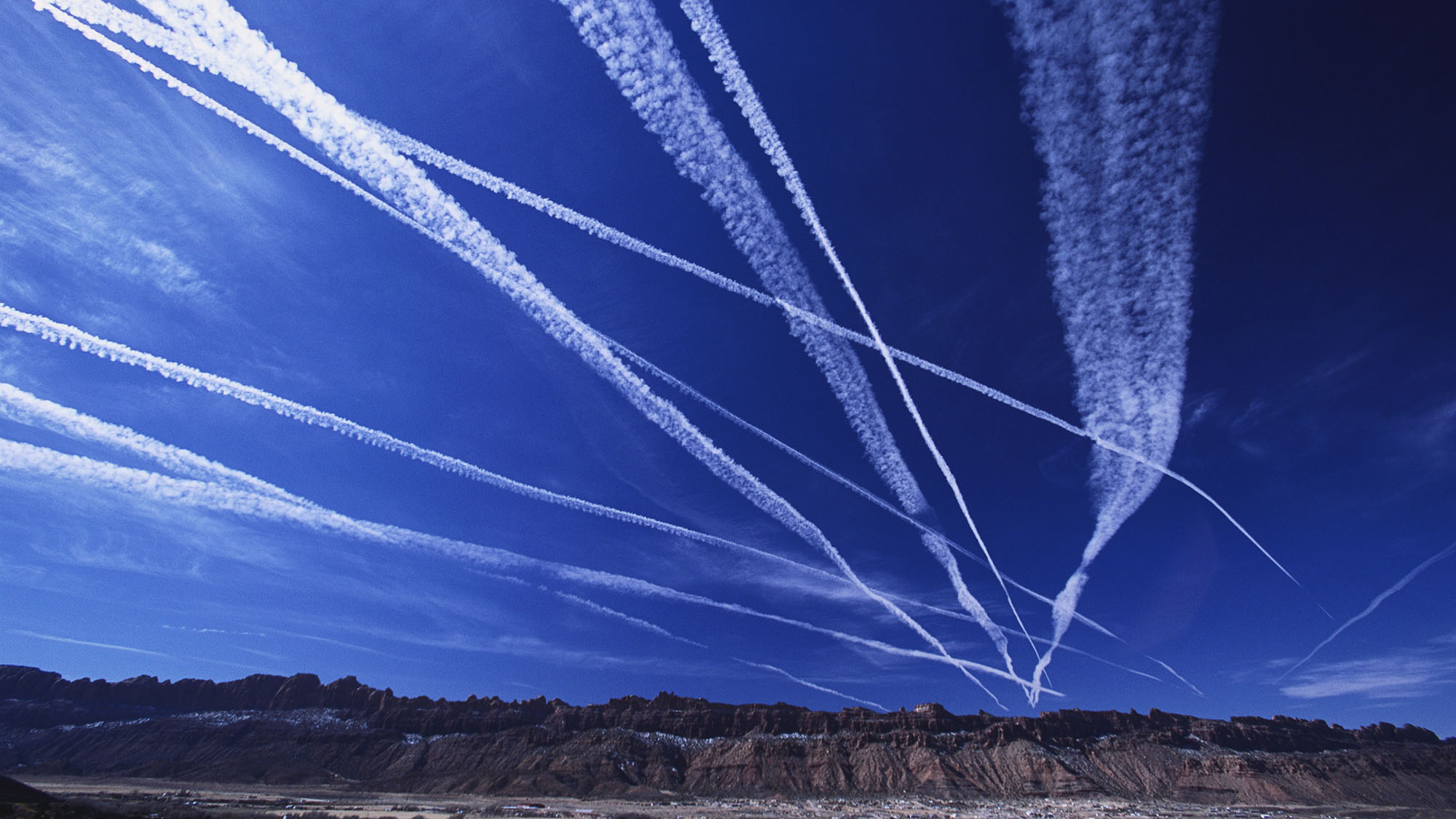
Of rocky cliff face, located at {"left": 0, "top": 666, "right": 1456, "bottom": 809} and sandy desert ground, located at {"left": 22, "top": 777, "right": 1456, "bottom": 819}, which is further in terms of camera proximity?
rocky cliff face, located at {"left": 0, "top": 666, "right": 1456, "bottom": 809}

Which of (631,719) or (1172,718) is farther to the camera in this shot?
(1172,718)

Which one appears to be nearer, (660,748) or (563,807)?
(563,807)

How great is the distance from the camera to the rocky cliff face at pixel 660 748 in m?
124

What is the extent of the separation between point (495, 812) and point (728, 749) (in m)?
77.0

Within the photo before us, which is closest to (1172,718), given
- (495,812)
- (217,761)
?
(495,812)

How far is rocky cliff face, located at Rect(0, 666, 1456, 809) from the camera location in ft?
406

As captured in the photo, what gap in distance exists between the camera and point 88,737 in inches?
5084

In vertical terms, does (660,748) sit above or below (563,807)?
above

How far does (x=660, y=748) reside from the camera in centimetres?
14125

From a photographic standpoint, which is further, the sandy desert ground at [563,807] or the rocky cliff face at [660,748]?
the rocky cliff face at [660,748]

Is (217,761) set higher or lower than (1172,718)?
lower

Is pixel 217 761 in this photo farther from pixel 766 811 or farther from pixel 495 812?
pixel 766 811

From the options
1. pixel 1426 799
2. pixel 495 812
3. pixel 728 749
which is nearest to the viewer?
pixel 495 812

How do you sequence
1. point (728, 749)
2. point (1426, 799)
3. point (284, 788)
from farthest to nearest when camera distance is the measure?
point (728, 749) → point (1426, 799) → point (284, 788)
